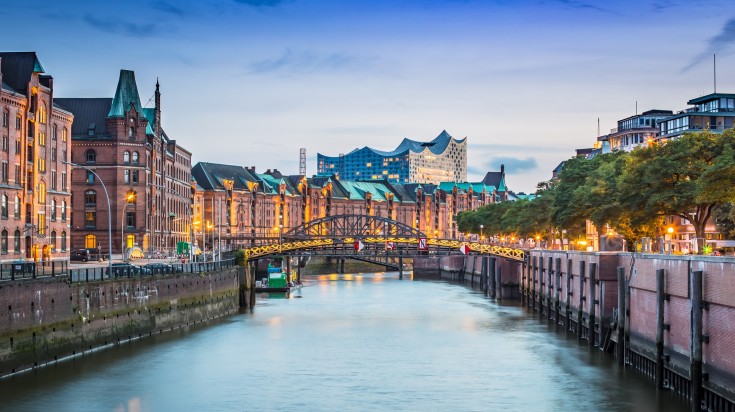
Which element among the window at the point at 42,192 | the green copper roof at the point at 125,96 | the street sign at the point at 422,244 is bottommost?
the street sign at the point at 422,244

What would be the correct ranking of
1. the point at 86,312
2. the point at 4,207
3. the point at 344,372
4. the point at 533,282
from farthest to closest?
the point at 533,282, the point at 4,207, the point at 86,312, the point at 344,372

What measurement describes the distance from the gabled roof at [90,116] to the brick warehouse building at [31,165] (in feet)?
93.3

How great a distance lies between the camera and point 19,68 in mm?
90000

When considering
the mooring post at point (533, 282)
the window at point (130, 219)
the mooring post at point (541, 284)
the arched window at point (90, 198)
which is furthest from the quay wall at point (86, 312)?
the window at point (130, 219)

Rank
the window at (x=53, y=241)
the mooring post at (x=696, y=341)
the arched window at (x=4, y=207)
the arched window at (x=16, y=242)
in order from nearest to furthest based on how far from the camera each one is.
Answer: the mooring post at (x=696, y=341)
the arched window at (x=4, y=207)
the arched window at (x=16, y=242)
the window at (x=53, y=241)

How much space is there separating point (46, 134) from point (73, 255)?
76.7ft

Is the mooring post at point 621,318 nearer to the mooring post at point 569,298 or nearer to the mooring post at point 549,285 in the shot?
the mooring post at point 569,298

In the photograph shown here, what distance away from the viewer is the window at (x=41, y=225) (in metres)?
91.2

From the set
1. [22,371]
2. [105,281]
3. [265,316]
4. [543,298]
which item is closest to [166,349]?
[105,281]

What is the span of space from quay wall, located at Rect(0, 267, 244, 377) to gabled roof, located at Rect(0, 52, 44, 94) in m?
23.8

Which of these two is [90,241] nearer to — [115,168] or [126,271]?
[115,168]

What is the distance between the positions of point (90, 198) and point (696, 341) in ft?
327

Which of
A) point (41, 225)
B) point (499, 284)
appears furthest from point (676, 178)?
point (41, 225)

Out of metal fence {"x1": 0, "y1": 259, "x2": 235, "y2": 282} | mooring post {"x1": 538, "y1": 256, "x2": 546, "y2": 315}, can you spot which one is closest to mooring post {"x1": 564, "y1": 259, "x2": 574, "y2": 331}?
mooring post {"x1": 538, "y1": 256, "x2": 546, "y2": 315}
